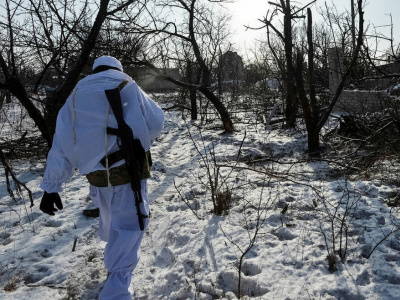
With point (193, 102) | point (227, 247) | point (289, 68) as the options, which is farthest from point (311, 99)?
point (193, 102)

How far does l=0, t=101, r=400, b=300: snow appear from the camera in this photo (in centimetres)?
223

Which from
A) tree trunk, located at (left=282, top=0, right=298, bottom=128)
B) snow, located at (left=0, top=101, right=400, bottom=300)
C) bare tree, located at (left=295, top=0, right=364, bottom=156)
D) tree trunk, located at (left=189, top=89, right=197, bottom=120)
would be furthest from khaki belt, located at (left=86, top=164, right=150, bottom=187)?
tree trunk, located at (left=189, top=89, right=197, bottom=120)

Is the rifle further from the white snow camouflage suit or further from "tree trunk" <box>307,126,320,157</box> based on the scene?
"tree trunk" <box>307,126,320,157</box>

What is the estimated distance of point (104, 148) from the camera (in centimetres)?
199

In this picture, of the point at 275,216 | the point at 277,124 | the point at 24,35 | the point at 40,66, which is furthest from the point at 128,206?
the point at 277,124

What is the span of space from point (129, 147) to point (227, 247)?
4.60 feet

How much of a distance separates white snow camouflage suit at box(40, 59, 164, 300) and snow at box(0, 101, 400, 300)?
0.45 meters

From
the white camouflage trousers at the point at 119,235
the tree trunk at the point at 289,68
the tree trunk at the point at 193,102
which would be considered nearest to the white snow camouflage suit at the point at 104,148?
the white camouflage trousers at the point at 119,235

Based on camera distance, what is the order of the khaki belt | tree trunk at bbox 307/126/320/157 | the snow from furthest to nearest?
tree trunk at bbox 307/126/320/157 → the snow → the khaki belt

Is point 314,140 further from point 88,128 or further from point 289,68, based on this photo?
point 88,128

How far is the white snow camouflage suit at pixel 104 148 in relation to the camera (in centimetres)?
197

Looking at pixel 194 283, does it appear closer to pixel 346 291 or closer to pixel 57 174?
pixel 346 291

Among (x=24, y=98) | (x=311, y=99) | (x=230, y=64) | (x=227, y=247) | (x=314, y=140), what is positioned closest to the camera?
(x=227, y=247)

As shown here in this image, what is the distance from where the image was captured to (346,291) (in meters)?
2.08
